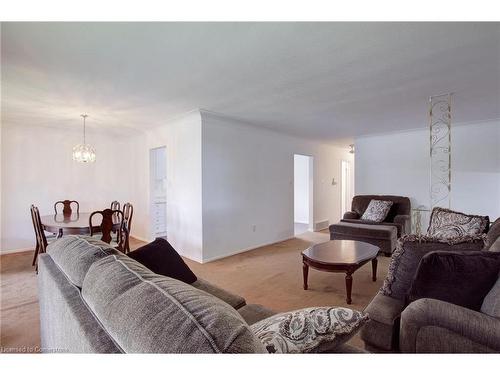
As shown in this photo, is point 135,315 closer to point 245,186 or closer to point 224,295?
point 224,295

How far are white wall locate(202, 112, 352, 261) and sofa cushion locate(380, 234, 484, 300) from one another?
2.82m

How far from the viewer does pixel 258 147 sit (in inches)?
196

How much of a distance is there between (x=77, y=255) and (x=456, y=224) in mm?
3046

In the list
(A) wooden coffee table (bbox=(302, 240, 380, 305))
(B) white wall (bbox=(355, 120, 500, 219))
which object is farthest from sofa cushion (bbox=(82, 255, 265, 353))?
(B) white wall (bbox=(355, 120, 500, 219))

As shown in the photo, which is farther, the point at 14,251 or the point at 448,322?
the point at 14,251

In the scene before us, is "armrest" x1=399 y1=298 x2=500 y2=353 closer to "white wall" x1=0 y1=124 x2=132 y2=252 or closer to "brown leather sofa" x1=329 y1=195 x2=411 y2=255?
"brown leather sofa" x1=329 y1=195 x2=411 y2=255

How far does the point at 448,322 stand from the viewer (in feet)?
3.92

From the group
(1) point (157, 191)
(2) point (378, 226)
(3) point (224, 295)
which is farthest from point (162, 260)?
(1) point (157, 191)

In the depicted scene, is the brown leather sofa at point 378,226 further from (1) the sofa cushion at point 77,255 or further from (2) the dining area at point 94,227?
(1) the sofa cushion at point 77,255

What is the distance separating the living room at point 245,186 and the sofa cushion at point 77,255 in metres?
0.01

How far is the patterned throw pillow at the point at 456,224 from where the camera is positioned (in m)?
2.36

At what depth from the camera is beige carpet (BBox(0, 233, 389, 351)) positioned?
227 centimetres
